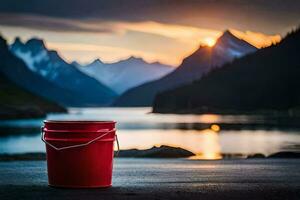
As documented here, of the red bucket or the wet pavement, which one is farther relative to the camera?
the red bucket

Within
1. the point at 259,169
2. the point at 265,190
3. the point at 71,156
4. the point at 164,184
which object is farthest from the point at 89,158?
the point at 259,169

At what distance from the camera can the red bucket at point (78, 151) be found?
40.5 feet

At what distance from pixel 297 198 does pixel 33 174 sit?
6.46 m

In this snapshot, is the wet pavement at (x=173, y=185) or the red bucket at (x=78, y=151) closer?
the wet pavement at (x=173, y=185)

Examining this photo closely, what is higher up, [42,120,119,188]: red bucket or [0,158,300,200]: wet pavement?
[42,120,119,188]: red bucket

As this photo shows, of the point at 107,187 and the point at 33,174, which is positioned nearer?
the point at 107,187

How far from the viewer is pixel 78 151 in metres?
12.3

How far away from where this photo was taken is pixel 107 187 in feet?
42.0

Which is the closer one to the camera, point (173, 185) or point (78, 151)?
point (78, 151)

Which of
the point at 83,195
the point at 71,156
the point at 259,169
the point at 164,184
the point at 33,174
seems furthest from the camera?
the point at 259,169

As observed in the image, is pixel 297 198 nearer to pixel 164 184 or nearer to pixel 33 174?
pixel 164 184

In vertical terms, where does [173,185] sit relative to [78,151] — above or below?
below

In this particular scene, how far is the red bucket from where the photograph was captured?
1236cm

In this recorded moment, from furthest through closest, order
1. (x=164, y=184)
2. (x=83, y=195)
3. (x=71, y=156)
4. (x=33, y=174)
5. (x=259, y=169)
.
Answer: (x=259, y=169)
(x=33, y=174)
(x=164, y=184)
(x=71, y=156)
(x=83, y=195)
